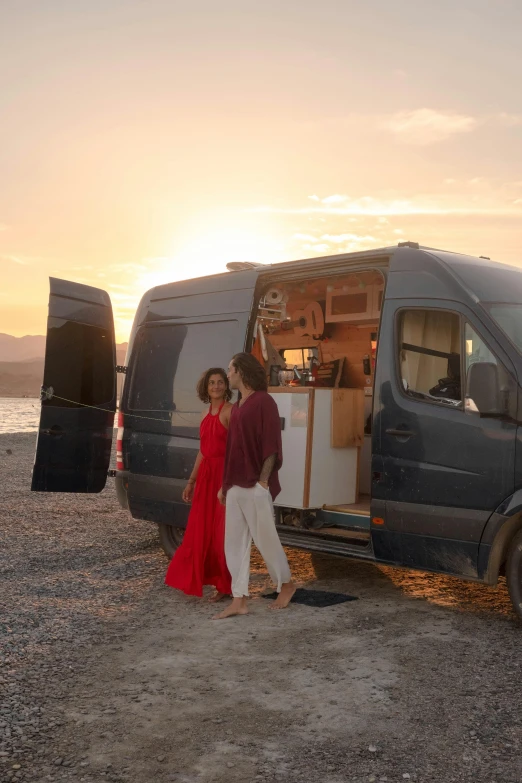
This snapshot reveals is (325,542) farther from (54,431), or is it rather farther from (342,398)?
(54,431)

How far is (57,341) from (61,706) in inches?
174

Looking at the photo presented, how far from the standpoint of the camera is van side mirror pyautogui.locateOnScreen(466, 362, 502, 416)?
5395 millimetres

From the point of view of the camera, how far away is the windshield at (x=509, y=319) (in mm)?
5777

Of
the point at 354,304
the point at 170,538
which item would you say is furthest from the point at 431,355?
the point at 170,538

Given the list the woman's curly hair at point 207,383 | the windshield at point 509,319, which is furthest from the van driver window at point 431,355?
the woman's curly hair at point 207,383

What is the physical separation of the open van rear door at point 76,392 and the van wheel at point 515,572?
14.7 ft

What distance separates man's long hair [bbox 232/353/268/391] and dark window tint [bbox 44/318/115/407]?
2.51 m

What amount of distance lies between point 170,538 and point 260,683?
3633mm

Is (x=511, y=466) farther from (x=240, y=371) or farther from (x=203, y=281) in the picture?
(x=203, y=281)

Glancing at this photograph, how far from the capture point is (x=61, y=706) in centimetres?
443

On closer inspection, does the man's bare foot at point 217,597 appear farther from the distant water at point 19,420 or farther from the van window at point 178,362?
the distant water at point 19,420

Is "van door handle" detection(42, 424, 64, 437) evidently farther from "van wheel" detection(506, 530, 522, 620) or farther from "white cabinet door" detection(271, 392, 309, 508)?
"van wheel" detection(506, 530, 522, 620)

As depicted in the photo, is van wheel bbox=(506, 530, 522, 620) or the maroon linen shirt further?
the maroon linen shirt

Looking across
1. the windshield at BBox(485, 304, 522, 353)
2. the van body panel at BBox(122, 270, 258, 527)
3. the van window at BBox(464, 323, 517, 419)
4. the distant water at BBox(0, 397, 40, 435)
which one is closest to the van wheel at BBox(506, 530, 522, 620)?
the van window at BBox(464, 323, 517, 419)
